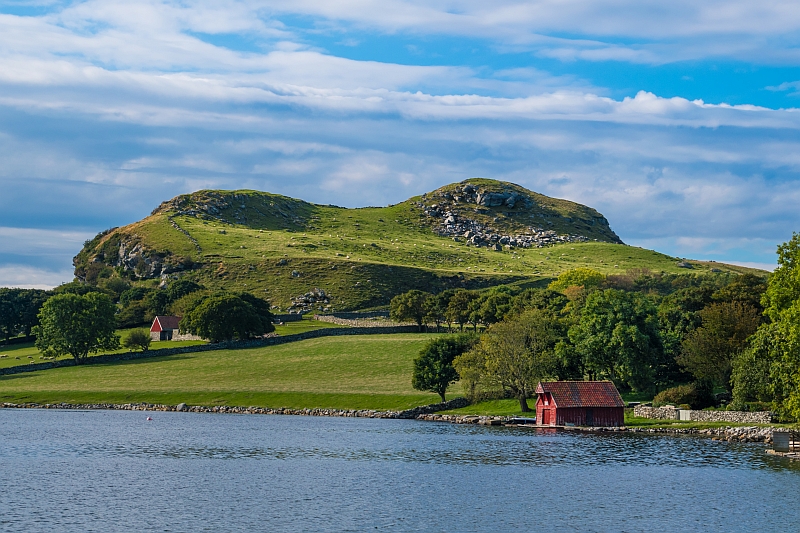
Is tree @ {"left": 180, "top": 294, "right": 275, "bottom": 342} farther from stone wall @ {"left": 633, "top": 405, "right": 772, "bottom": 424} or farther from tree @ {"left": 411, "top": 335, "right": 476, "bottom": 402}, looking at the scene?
stone wall @ {"left": 633, "top": 405, "right": 772, "bottom": 424}

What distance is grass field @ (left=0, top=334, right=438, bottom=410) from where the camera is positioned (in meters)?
108

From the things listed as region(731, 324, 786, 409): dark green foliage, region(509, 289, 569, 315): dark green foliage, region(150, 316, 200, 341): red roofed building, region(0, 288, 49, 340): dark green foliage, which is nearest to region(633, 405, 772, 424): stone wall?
region(731, 324, 786, 409): dark green foliage

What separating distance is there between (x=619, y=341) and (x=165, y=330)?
93407mm

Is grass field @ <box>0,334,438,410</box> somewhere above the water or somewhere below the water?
above

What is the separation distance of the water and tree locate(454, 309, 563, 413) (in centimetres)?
1185

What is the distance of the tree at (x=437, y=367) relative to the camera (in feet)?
335

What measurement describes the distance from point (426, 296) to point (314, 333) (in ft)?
89.0

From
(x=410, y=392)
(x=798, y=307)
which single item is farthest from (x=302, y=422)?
(x=798, y=307)

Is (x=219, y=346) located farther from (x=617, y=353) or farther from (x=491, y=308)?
(x=617, y=353)

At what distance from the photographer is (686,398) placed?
91.8 meters

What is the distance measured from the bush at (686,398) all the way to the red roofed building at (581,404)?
671 centimetres

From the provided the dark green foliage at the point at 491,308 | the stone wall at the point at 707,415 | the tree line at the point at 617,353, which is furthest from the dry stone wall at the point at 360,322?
the stone wall at the point at 707,415

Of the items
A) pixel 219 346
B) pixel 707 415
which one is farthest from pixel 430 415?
→ pixel 219 346

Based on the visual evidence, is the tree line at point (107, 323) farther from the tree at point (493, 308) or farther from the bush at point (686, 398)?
the bush at point (686, 398)
